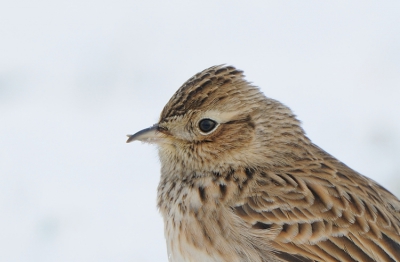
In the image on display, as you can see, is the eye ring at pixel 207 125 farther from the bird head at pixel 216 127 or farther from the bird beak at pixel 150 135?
the bird beak at pixel 150 135

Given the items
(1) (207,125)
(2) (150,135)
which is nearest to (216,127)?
(1) (207,125)

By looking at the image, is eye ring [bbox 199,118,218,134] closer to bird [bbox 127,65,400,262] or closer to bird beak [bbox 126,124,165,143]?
bird [bbox 127,65,400,262]

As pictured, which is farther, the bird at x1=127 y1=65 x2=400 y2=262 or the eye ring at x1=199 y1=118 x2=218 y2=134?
the eye ring at x1=199 y1=118 x2=218 y2=134

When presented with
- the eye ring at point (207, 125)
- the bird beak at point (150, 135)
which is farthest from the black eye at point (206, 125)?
the bird beak at point (150, 135)

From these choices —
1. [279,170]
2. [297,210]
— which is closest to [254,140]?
[279,170]

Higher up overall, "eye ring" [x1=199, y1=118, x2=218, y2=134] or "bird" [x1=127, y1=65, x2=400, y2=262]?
"eye ring" [x1=199, y1=118, x2=218, y2=134]

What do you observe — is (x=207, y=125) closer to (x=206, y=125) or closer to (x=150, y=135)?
(x=206, y=125)

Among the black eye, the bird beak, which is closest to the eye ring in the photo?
the black eye
